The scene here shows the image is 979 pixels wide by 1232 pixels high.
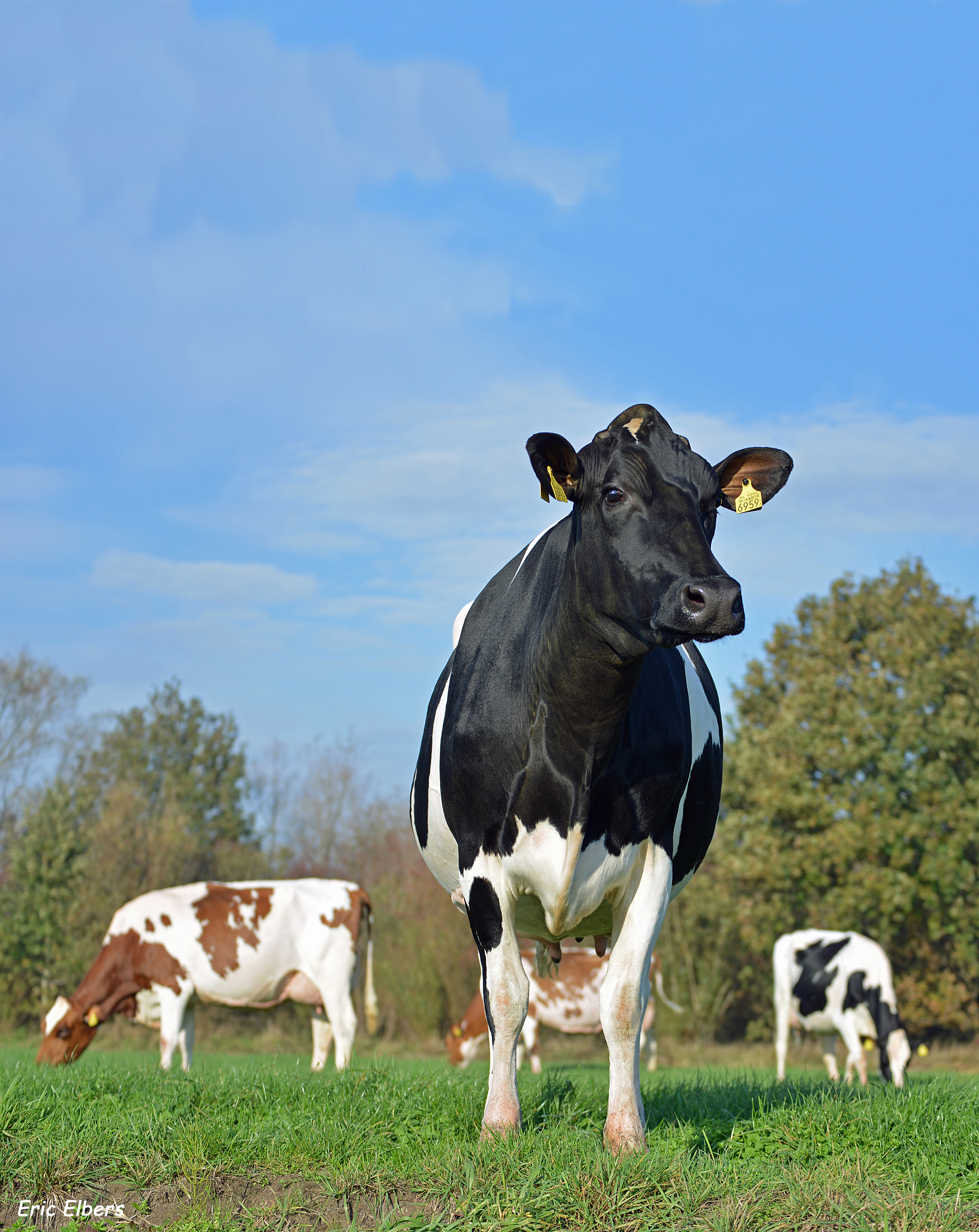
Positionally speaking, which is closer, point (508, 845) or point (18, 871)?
point (508, 845)

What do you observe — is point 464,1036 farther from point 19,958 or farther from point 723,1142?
point 19,958

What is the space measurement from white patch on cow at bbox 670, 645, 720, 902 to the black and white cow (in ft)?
0.21

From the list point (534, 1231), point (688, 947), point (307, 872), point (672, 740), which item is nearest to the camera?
point (534, 1231)

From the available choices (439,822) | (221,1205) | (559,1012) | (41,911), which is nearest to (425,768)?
(439,822)

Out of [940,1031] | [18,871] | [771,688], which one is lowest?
[940,1031]

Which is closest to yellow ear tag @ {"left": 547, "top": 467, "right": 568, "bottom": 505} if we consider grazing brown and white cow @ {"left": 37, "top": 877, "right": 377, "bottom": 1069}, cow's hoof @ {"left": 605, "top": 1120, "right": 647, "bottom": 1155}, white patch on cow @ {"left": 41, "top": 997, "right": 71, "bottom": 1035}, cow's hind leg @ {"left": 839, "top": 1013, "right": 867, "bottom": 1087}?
cow's hoof @ {"left": 605, "top": 1120, "right": 647, "bottom": 1155}

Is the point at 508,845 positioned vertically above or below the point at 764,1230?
above

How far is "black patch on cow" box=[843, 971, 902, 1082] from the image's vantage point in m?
17.9

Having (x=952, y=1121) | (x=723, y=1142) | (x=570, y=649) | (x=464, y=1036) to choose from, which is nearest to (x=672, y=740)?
(x=570, y=649)

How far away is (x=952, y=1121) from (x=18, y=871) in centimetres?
3234

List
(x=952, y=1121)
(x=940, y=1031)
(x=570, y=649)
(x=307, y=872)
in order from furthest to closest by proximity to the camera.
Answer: (x=307, y=872) < (x=940, y=1031) < (x=952, y=1121) < (x=570, y=649)

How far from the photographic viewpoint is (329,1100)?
547 centimetres

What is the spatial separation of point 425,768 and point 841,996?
15.8m

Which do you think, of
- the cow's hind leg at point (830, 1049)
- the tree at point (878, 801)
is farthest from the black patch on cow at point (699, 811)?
the tree at point (878, 801)
